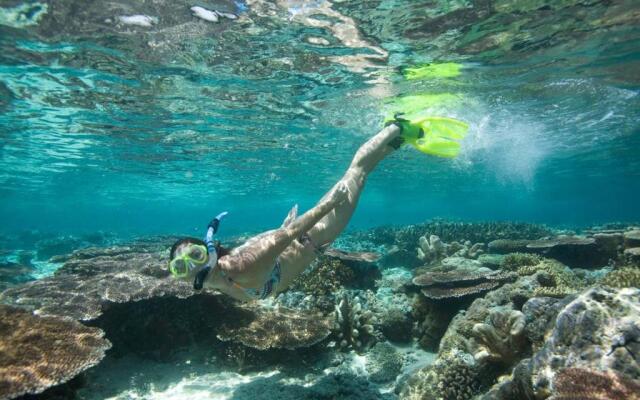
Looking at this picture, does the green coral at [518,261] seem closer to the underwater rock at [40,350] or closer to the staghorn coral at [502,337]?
the staghorn coral at [502,337]

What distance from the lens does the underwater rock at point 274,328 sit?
6328 mm

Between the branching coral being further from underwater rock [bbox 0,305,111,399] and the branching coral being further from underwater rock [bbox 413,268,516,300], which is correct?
underwater rock [bbox 0,305,111,399]

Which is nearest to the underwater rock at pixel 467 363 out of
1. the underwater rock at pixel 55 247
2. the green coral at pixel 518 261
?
the green coral at pixel 518 261

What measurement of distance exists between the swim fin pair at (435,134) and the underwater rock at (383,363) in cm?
446

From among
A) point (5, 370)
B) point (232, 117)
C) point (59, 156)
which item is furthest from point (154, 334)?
point (59, 156)

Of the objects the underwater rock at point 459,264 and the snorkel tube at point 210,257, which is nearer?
the snorkel tube at point 210,257

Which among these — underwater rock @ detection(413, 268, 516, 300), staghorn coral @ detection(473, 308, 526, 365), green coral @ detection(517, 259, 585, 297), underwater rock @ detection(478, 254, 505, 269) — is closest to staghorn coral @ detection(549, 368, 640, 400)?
staghorn coral @ detection(473, 308, 526, 365)

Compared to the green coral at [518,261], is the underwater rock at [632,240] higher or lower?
higher

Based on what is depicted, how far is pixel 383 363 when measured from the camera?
6438 mm

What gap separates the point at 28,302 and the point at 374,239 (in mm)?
16459

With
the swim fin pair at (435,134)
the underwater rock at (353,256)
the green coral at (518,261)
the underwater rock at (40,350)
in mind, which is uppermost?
the swim fin pair at (435,134)

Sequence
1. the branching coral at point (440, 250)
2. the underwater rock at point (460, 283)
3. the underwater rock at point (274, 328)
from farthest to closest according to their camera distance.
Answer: the branching coral at point (440, 250), the underwater rock at point (460, 283), the underwater rock at point (274, 328)

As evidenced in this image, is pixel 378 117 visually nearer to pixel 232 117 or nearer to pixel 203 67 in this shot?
pixel 232 117

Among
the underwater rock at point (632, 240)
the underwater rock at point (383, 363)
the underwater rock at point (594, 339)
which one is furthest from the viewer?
the underwater rock at point (632, 240)
